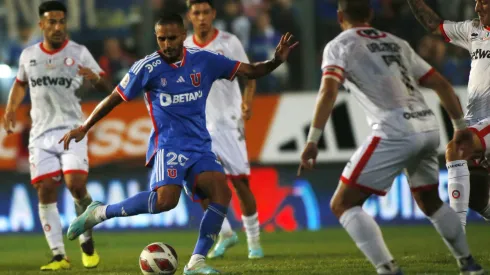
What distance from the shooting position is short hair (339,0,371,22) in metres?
6.26

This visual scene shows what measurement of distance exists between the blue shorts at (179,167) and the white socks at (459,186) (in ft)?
6.71

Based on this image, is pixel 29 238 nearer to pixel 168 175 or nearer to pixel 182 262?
pixel 182 262

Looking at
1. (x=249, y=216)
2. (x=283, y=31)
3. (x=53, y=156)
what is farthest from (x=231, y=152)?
(x=283, y=31)

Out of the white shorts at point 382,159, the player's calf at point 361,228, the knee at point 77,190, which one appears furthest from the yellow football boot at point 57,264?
the white shorts at point 382,159

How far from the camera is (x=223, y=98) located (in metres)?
9.71

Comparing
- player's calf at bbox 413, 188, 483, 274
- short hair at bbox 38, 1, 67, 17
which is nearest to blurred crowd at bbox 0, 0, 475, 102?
short hair at bbox 38, 1, 67, 17

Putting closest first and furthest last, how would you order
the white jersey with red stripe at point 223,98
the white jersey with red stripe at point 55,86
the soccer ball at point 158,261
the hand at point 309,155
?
1. the hand at point 309,155
2. the soccer ball at point 158,261
3. the white jersey with red stripe at point 55,86
4. the white jersey with red stripe at point 223,98

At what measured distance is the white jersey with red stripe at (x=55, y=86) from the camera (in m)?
9.13

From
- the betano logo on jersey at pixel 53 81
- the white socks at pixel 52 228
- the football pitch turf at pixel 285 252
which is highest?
the betano logo on jersey at pixel 53 81

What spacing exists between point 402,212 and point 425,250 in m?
4.14

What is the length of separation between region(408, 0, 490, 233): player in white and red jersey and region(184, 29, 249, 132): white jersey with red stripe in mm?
2208

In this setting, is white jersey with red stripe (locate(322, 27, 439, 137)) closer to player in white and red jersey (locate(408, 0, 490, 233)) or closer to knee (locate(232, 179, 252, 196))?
player in white and red jersey (locate(408, 0, 490, 233))

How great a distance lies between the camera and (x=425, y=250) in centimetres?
966

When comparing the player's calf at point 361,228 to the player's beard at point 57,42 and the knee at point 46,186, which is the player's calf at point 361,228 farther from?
the player's beard at point 57,42
